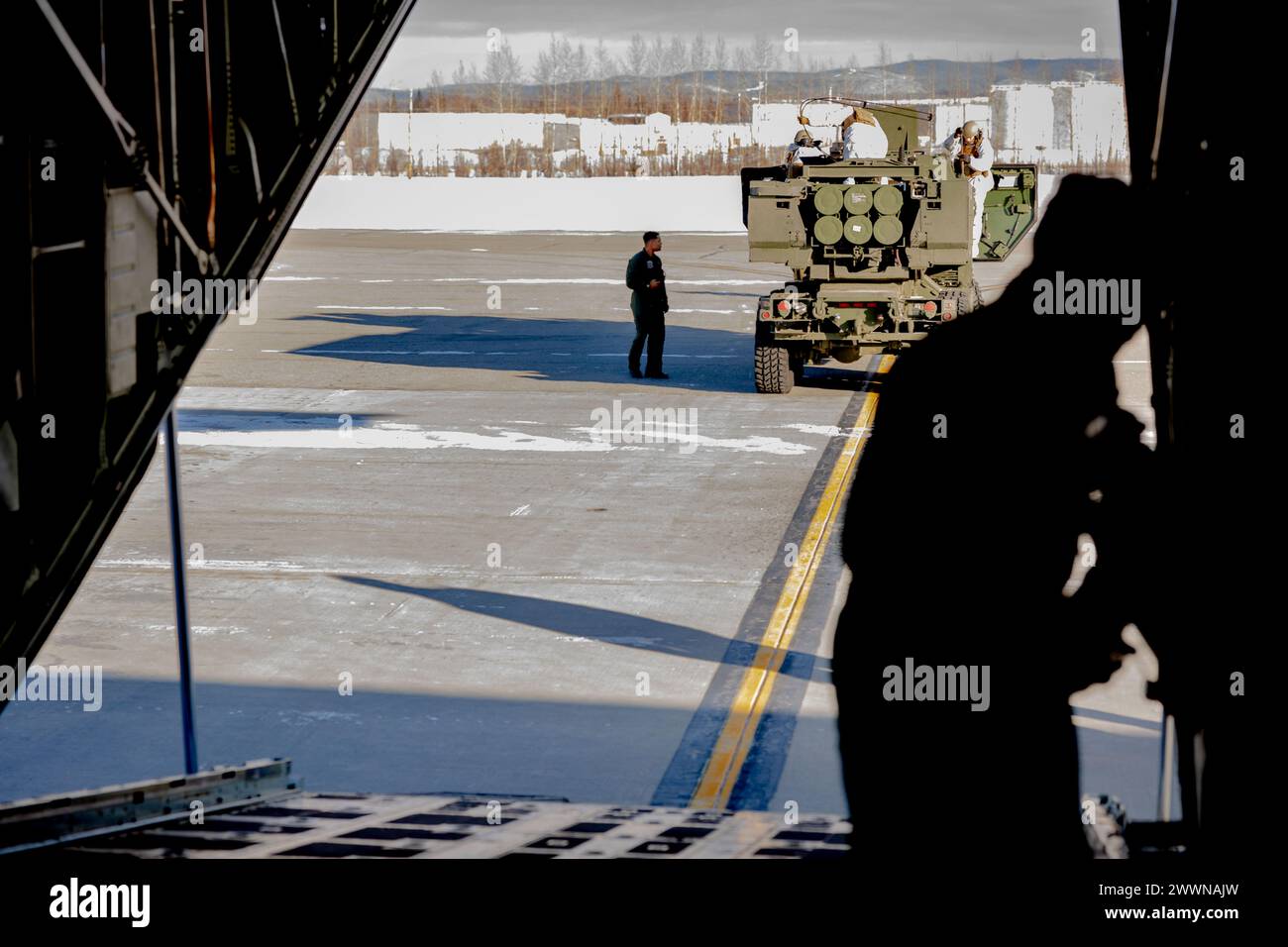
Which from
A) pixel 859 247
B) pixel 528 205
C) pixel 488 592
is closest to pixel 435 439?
pixel 859 247

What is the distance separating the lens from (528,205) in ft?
179

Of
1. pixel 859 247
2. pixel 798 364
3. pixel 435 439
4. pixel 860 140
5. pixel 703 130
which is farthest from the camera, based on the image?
pixel 703 130

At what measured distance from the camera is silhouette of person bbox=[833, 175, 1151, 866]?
231 centimetres

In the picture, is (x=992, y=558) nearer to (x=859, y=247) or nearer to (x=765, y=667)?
(x=765, y=667)

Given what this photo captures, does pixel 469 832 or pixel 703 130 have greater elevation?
pixel 703 130

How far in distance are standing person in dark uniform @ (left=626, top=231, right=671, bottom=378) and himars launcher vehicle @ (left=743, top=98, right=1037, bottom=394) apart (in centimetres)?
137

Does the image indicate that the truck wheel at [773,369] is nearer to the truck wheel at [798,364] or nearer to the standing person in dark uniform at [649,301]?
the truck wheel at [798,364]

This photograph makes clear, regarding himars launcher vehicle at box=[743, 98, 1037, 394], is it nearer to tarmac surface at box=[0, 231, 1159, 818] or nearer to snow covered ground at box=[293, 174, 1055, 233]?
tarmac surface at box=[0, 231, 1159, 818]

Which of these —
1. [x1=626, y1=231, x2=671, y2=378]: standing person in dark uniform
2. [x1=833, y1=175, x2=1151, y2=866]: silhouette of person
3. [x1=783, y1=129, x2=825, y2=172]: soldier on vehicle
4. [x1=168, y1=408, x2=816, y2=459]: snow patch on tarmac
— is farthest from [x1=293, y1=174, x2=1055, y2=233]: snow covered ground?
[x1=833, y1=175, x2=1151, y2=866]: silhouette of person

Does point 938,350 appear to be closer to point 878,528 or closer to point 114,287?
point 878,528

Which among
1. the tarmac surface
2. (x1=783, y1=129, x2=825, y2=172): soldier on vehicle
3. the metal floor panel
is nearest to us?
the metal floor panel

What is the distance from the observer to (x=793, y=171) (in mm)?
17344

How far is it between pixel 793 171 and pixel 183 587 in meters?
12.8

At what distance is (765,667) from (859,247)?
951 cm
